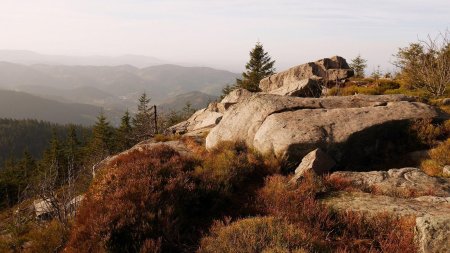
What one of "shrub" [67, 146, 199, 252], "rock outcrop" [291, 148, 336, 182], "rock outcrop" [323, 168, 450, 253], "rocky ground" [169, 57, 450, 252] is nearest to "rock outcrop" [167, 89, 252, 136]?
"rocky ground" [169, 57, 450, 252]

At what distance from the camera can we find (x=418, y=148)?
38.8 ft

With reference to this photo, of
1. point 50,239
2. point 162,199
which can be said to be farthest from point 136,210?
point 50,239

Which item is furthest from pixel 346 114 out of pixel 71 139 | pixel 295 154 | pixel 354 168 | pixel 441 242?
pixel 71 139

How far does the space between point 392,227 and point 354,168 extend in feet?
15.1

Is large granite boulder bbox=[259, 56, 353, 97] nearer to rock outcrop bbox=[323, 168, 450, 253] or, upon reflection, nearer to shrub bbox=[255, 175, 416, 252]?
rock outcrop bbox=[323, 168, 450, 253]

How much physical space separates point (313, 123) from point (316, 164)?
2.29m

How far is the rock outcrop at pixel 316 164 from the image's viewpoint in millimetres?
9467

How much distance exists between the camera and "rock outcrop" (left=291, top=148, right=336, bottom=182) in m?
9.47

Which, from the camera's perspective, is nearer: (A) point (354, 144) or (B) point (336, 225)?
(B) point (336, 225)

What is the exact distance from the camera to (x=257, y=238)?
6.25 meters

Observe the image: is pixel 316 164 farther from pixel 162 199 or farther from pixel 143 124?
pixel 143 124

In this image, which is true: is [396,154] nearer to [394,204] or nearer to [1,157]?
[394,204]

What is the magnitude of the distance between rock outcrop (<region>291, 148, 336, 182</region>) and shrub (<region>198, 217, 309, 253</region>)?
2830 mm

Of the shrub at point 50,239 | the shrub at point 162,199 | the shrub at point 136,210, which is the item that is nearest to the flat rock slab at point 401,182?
the shrub at point 162,199
